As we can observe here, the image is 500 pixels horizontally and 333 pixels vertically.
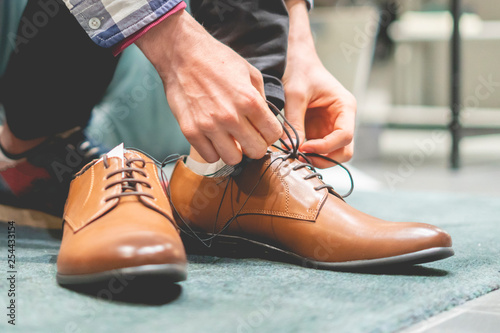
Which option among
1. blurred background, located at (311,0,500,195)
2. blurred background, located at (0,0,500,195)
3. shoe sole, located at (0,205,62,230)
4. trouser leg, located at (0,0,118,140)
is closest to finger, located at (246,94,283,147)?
trouser leg, located at (0,0,118,140)

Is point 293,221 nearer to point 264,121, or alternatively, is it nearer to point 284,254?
point 284,254

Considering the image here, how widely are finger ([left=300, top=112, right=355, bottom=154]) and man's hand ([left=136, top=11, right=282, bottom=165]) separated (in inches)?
5.8

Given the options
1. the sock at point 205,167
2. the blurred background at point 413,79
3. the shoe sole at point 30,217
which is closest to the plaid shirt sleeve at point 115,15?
the sock at point 205,167

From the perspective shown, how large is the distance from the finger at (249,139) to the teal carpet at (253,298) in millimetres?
156

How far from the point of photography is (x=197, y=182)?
0.78 m

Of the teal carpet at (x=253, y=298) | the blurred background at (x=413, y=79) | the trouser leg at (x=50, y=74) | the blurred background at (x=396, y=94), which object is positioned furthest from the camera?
the blurred background at (x=413, y=79)

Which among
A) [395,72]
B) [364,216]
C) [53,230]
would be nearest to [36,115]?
[53,230]

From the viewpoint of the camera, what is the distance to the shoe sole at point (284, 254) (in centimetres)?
63

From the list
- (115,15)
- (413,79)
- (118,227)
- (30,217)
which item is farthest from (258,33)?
(413,79)

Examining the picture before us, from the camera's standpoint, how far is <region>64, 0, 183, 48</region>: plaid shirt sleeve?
604 mm

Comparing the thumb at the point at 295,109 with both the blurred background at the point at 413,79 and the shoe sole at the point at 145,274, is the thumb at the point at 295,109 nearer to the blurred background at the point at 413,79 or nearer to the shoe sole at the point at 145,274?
the shoe sole at the point at 145,274

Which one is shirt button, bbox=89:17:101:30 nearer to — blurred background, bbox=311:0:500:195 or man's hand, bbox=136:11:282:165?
man's hand, bbox=136:11:282:165

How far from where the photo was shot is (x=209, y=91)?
60cm

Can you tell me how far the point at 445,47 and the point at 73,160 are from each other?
312 centimetres
